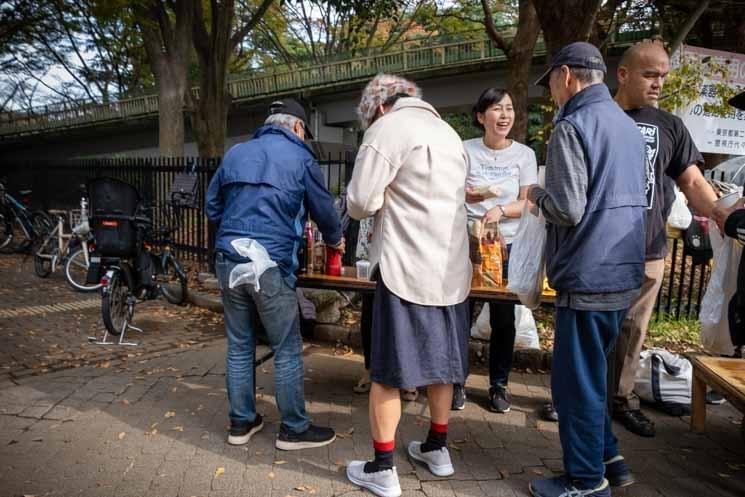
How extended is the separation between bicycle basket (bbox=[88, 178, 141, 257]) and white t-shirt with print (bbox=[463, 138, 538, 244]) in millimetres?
3430

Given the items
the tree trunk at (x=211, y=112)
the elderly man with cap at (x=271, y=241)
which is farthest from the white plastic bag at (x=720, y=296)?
the tree trunk at (x=211, y=112)

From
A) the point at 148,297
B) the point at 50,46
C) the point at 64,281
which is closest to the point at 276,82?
the point at 50,46

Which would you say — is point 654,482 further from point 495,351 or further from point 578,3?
point 578,3

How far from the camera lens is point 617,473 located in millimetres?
2840

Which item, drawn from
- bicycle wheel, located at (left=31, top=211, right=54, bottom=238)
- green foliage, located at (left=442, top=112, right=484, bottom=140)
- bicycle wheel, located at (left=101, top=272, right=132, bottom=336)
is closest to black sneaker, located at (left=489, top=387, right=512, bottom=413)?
bicycle wheel, located at (left=101, top=272, right=132, bottom=336)

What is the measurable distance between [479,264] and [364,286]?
0.69 m

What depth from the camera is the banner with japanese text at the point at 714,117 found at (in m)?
5.97

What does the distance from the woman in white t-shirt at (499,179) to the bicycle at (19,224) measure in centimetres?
856

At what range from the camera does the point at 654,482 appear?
2.94m

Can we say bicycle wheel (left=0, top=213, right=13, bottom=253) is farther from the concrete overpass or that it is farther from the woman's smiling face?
the woman's smiling face

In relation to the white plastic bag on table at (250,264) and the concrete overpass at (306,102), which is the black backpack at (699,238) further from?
the concrete overpass at (306,102)

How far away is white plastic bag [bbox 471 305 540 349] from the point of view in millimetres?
4629

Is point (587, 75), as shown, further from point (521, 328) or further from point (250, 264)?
point (521, 328)

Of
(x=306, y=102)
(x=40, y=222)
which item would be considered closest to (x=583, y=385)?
(x=40, y=222)
